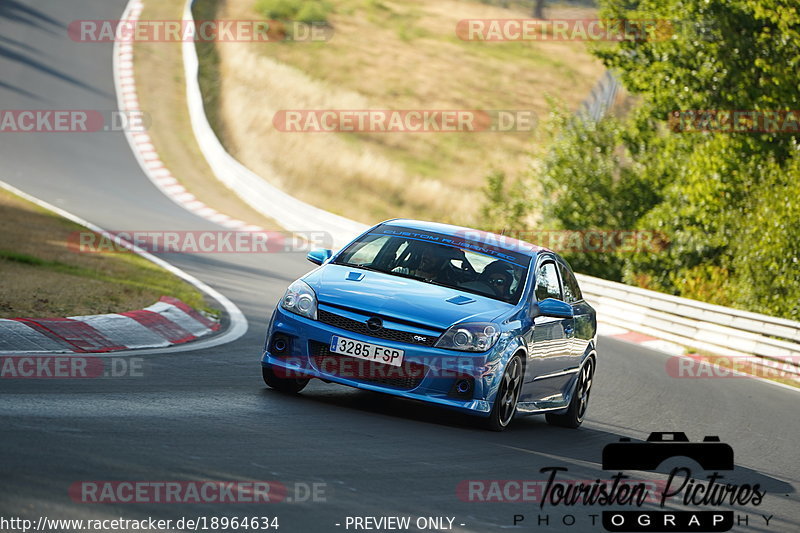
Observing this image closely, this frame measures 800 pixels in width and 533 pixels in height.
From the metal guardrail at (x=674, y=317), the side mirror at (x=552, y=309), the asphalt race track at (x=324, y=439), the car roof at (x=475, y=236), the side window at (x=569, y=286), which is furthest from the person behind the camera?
the metal guardrail at (x=674, y=317)

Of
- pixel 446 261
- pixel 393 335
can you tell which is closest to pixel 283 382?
pixel 393 335

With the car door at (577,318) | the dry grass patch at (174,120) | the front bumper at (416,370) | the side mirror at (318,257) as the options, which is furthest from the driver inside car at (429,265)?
the dry grass patch at (174,120)

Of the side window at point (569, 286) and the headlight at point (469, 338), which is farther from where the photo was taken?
the side window at point (569, 286)

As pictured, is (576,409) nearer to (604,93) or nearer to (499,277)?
(499,277)

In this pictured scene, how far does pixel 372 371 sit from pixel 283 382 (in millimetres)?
946

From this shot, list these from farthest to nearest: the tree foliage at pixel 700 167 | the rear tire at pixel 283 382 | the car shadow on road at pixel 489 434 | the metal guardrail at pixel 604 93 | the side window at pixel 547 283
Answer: the metal guardrail at pixel 604 93 → the tree foliage at pixel 700 167 → the side window at pixel 547 283 → the rear tire at pixel 283 382 → the car shadow on road at pixel 489 434

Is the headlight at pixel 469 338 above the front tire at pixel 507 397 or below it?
above

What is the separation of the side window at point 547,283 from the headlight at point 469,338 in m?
1.16

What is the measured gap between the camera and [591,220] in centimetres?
3038

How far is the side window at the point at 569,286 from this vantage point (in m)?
10.5

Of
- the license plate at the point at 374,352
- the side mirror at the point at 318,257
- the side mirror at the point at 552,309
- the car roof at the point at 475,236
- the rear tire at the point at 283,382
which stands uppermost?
the car roof at the point at 475,236

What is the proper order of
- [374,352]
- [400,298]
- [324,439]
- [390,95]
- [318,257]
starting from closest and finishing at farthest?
[324,439], [374,352], [400,298], [318,257], [390,95]

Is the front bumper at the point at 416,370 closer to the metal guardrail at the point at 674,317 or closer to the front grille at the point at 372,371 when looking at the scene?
the front grille at the point at 372,371

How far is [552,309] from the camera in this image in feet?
30.1
